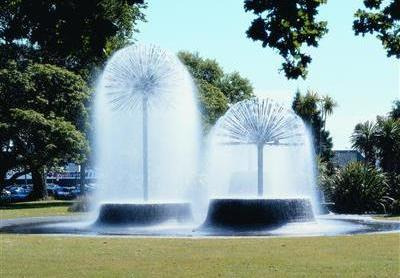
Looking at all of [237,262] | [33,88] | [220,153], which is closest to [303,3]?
[237,262]

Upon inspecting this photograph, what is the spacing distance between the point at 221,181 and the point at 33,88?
51.6 feet

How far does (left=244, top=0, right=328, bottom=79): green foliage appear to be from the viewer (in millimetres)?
10398

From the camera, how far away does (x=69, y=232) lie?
2012 cm

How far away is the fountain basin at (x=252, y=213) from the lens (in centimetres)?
2086

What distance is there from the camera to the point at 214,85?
214ft

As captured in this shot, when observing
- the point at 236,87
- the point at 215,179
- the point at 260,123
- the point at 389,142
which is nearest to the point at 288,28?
the point at 260,123

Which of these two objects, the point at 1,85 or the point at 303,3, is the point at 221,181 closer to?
the point at 1,85

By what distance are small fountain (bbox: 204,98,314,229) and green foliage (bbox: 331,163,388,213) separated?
5.52ft

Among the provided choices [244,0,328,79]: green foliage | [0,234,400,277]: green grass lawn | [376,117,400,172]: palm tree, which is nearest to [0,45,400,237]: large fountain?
[0,234,400,277]: green grass lawn

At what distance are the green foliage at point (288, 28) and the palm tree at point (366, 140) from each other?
4477 cm

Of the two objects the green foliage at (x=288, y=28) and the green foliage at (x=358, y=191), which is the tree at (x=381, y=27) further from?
the green foliage at (x=358, y=191)

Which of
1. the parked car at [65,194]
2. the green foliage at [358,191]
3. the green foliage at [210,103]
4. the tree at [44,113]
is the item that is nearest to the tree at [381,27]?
the green foliage at [358,191]

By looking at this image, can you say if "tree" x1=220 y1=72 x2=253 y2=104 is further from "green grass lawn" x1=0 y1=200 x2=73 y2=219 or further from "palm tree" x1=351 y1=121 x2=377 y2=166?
"green grass lawn" x1=0 y1=200 x2=73 y2=219

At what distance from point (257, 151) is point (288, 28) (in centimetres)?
1597
